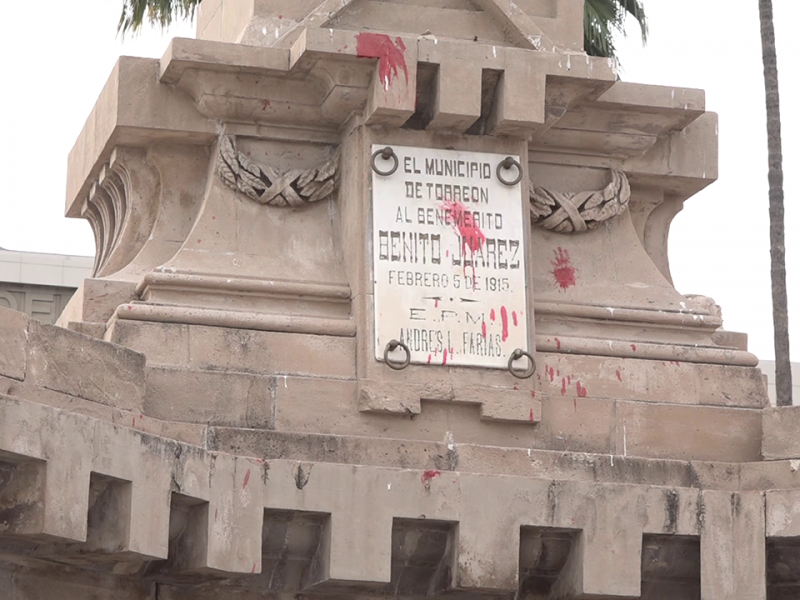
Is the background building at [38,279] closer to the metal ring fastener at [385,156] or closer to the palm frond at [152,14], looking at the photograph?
the palm frond at [152,14]

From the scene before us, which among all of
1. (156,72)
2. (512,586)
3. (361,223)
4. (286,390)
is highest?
(156,72)

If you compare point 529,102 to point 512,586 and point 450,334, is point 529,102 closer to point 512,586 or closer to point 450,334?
point 450,334

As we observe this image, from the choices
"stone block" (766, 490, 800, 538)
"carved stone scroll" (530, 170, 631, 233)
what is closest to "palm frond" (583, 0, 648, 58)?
"carved stone scroll" (530, 170, 631, 233)

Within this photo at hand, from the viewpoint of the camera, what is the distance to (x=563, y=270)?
15719 millimetres

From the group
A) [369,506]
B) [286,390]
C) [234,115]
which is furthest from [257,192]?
[369,506]

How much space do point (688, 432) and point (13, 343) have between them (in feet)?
15.8

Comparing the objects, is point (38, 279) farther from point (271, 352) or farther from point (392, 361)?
point (392, 361)

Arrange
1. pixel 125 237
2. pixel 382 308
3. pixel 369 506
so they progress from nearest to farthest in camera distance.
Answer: pixel 369 506
pixel 382 308
pixel 125 237

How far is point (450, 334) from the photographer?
14.9 metres

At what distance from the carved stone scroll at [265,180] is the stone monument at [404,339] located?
2cm

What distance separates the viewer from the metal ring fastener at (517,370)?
49.1 feet

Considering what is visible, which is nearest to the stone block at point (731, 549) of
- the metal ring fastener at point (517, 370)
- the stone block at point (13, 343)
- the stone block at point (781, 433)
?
the stone block at point (781, 433)

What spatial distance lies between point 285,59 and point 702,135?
328 centimetres

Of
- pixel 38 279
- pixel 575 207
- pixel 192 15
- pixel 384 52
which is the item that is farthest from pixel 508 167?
pixel 38 279
